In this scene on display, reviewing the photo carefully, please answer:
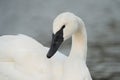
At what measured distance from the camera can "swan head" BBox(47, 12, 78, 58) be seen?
3703 mm

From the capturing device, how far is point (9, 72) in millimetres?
4051

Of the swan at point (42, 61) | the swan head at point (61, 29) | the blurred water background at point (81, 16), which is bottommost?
the blurred water background at point (81, 16)

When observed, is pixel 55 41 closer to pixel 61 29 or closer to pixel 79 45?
pixel 61 29

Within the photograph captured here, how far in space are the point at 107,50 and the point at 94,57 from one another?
267 mm

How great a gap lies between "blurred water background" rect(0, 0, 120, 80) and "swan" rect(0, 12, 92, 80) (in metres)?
1.76

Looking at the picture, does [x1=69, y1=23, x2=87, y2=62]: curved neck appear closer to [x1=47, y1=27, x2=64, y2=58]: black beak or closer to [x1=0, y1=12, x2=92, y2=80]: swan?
[x1=0, y1=12, x2=92, y2=80]: swan

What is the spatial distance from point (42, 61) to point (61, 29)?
1.47ft

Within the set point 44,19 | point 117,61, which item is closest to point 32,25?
point 44,19

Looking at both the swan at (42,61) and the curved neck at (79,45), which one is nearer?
the swan at (42,61)

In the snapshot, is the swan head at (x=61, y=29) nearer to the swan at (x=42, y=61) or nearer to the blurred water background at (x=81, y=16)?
the swan at (x=42, y=61)

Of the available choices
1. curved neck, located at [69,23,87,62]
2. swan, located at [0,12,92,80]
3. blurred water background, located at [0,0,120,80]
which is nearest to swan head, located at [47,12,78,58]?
swan, located at [0,12,92,80]

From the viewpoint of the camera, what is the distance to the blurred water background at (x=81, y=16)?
245 inches

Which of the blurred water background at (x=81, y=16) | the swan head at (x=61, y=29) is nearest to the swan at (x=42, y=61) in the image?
the swan head at (x=61, y=29)

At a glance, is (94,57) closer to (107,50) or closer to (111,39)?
(107,50)
